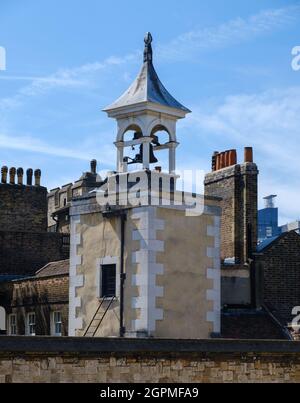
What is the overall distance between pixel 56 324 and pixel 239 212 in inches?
291

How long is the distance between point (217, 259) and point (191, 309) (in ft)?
5.68

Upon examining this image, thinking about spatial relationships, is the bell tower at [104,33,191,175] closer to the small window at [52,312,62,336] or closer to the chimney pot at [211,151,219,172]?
the small window at [52,312,62,336]

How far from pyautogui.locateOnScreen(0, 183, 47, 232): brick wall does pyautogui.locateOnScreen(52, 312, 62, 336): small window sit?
13386 mm

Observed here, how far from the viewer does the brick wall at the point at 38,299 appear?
Answer: 3184cm

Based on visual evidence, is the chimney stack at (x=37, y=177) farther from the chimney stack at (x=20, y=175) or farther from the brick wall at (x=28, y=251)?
the brick wall at (x=28, y=251)

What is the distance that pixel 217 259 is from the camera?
28.6 meters

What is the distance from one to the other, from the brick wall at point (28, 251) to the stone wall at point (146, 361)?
19408mm

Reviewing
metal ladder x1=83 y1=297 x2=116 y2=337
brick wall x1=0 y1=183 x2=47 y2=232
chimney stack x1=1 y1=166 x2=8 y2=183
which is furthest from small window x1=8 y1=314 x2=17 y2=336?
chimney stack x1=1 y1=166 x2=8 y2=183

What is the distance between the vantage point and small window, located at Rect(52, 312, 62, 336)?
104ft

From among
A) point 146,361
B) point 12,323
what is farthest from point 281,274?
point 146,361

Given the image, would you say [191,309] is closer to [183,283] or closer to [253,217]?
[183,283]

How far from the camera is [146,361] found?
2106cm

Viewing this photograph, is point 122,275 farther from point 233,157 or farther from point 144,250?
point 233,157
